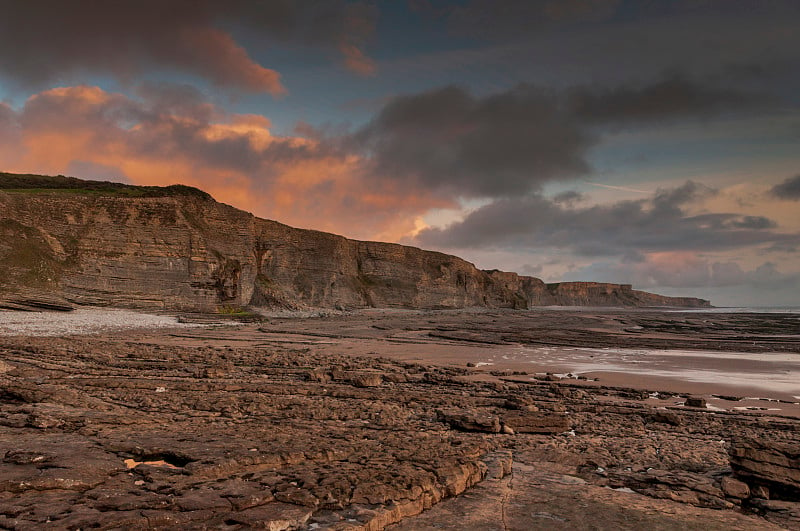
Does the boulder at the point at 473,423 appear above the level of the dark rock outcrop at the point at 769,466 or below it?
below

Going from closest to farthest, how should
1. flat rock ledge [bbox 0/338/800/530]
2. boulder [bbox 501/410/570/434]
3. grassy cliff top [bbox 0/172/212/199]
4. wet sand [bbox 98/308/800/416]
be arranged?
1. flat rock ledge [bbox 0/338/800/530]
2. boulder [bbox 501/410/570/434]
3. wet sand [bbox 98/308/800/416]
4. grassy cliff top [bbox 0/172/212/199]

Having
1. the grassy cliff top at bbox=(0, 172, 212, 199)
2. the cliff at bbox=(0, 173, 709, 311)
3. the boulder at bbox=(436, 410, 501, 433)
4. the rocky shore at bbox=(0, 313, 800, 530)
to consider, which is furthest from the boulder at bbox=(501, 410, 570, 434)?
the grassy cliff top at bbox=(0, 172, 212, 199)

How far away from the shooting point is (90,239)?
131 ft

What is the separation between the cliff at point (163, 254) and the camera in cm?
3697

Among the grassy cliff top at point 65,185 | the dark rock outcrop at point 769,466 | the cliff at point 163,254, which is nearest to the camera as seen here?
the dark rock outcrop at point 769,466

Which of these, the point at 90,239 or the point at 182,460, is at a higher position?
the point at 90,239

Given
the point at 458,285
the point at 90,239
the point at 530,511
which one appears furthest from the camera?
the point at 458,285

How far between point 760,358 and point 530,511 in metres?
23.3

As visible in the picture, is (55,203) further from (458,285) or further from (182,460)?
(458,285)

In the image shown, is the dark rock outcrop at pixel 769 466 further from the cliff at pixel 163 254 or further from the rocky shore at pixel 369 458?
the cliff at pixel 163 254

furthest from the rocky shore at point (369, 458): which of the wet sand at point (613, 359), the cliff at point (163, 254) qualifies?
the cliff at point (163, 254)

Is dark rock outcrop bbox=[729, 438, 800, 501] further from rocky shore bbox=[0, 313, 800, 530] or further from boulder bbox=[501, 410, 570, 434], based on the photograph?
boulder bbox=[501, 410, 570, 434]

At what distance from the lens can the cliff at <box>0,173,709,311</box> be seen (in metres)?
37.0

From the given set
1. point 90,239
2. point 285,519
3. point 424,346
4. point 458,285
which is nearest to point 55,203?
point 90,239
